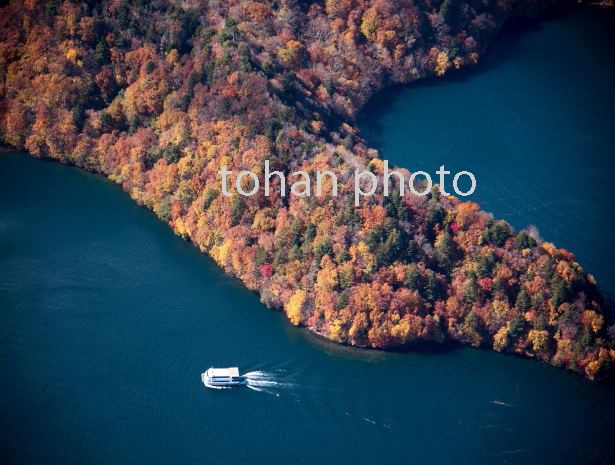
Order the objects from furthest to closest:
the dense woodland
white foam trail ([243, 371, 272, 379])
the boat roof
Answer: the dense woodland
white foam trail ([243, 371, 272, 379])
the boat roof

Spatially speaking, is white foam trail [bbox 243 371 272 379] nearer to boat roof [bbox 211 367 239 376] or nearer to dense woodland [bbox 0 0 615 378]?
boat roof [bbox 211 367 239 376]

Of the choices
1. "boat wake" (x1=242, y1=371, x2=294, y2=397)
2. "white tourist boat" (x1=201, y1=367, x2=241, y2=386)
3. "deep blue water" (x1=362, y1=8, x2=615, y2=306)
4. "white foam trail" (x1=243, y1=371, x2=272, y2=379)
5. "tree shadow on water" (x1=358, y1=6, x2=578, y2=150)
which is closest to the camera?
"white tourist boat" (x1=201, y1=367, x2=241, y2=386)

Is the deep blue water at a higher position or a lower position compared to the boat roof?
higher

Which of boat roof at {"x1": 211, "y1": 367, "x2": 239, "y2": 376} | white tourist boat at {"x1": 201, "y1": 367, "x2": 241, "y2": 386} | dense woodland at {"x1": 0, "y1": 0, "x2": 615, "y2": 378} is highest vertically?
dense woodland at {"x1": 0, "y1": 0, "x2": 615, "y2": 378}

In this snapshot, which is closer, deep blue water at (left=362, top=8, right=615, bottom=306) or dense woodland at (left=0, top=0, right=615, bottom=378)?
dense woodland at (left=0, top=0, right=615, bottom=378)

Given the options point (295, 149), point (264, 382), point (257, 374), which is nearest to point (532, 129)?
point (295, 149)

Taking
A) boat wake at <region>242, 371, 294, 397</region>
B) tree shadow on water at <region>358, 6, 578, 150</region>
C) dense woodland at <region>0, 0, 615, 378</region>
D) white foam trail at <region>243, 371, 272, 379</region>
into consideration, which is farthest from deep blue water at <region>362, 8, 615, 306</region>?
white foam trail at <region>243, 371, 272, 379</region>
